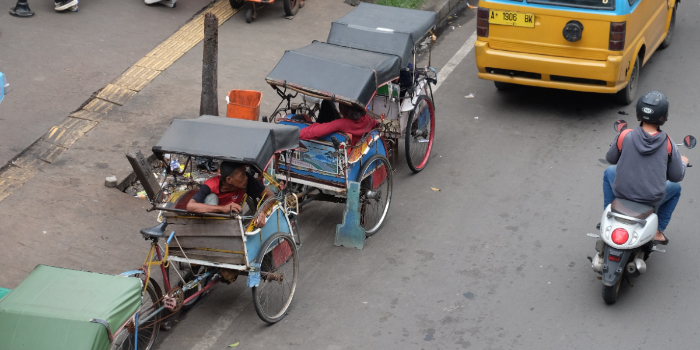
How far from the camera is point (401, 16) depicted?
816 centimetres

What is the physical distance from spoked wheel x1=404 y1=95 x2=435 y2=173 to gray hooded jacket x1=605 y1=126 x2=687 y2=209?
2445 mm

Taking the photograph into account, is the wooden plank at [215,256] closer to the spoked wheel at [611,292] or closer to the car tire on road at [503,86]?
the spoked wheel at [611,292]

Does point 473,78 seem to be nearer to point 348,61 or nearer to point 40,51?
point 348,61

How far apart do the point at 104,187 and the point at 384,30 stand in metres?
3.23

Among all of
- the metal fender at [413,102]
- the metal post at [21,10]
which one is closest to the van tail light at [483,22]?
the metal fender at [413,102]

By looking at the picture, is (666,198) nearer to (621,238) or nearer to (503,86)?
(621,238)

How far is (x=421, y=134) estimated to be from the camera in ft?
27.5

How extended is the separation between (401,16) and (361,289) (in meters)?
3.19

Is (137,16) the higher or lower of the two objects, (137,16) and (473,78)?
the higher

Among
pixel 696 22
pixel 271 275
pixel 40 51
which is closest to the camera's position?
pixel 271 275

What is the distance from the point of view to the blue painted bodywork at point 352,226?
22.6 feet

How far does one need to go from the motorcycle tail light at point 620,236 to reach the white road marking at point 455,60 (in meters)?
4.68

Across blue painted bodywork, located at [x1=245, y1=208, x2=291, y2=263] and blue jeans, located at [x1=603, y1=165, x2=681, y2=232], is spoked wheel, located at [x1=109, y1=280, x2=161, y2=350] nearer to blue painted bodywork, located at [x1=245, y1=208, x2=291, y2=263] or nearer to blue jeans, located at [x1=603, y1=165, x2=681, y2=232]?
blue painted bodywork, located at [x1=245, y1=208, x2=291, y2=263]

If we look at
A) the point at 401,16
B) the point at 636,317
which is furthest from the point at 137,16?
the point at 636,317
